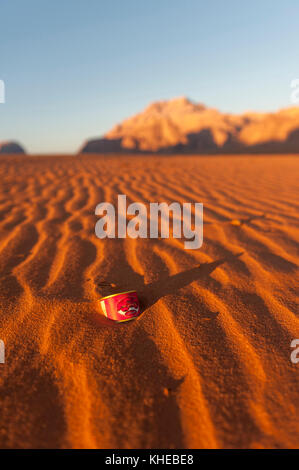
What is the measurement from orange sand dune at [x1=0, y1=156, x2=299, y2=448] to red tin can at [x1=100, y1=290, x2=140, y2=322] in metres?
0.04

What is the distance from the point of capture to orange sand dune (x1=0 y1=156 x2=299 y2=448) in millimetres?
905

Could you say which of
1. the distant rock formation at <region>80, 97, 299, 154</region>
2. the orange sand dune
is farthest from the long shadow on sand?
the distant rock formation at <region>80, 97, 299, 154</region>

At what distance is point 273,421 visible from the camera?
91 cm

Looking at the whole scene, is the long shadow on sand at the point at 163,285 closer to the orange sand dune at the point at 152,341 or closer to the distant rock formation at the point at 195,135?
the orange sand dune at the point at 152,341

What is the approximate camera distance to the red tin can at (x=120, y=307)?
4.51ft

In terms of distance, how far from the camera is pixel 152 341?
126 cm

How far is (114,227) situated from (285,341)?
177 centimetres

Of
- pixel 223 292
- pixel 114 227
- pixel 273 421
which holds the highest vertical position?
pixel 114 227

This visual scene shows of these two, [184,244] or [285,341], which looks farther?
[184,244]

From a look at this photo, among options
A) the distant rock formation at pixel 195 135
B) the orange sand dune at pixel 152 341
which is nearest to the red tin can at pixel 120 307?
the orange sand dune at pixel 152 341

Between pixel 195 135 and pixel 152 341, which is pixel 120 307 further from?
pixel 195 135

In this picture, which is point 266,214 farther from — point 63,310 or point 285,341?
point 63,310

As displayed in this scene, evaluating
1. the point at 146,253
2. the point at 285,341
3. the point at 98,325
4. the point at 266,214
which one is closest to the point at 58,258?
the point at 146,253

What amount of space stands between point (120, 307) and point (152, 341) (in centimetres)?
23
